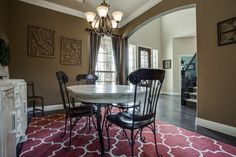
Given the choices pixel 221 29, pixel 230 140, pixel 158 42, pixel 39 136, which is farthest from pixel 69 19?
pixel 158 42

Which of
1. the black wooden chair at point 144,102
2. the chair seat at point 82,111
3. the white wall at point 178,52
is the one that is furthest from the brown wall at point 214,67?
the white wall at point 178,52

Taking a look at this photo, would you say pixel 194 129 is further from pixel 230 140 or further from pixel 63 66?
pixel 63 66

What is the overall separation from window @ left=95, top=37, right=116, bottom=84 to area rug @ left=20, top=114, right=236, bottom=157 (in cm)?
259

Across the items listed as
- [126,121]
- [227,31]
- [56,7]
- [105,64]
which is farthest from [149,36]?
[126,121]

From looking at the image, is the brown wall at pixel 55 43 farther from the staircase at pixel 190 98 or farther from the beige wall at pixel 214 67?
the staircase at pixel 190 98

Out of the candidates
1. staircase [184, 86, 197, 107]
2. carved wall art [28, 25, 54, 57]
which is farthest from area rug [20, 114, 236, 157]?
staircase [184, 86, 197, 107]

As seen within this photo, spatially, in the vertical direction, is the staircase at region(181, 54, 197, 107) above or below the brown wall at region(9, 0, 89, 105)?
below

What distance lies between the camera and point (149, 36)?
7.81 metres

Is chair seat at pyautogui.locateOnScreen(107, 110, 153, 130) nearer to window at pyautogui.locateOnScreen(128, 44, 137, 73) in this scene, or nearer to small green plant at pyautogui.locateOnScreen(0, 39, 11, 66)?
small green plant at pyautogui.locateOnScreen(0, 39, 11, 66)

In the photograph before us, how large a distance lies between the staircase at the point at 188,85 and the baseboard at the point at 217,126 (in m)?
2.03

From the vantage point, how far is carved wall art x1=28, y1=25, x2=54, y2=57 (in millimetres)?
3771

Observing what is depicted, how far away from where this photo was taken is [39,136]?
2.31 meters

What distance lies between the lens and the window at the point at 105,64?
5039 millimetres

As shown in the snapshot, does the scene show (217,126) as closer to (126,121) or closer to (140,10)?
(126,121)
